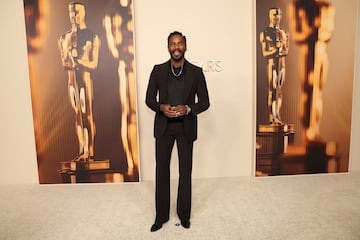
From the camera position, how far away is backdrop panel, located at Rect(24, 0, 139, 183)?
3.24 metres

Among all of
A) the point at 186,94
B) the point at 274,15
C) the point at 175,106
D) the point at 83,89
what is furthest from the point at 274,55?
the point at 83,89

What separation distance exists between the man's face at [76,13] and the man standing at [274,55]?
213 centimetres

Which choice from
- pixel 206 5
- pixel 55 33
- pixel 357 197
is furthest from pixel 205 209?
pixel 55 33

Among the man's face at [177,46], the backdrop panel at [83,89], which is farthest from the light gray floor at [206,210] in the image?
the man's face at [177,46]

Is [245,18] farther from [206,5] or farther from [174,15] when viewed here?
[174,15]

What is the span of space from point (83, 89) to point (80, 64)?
0.30 m

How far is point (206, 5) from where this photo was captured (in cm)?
333

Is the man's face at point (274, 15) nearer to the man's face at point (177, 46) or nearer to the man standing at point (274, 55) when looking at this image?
the man standing at point (274, 55)

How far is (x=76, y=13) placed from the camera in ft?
10.6

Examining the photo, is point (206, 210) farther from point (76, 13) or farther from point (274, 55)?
point (76, 13)

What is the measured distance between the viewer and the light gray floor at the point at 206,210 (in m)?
2.28

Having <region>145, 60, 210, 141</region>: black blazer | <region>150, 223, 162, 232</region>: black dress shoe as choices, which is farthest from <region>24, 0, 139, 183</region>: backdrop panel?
<region>150, 223, 162, 232</region>: black dress shoe

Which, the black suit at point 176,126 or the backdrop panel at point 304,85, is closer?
the black suit at point 176,126

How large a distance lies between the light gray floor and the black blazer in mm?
821
